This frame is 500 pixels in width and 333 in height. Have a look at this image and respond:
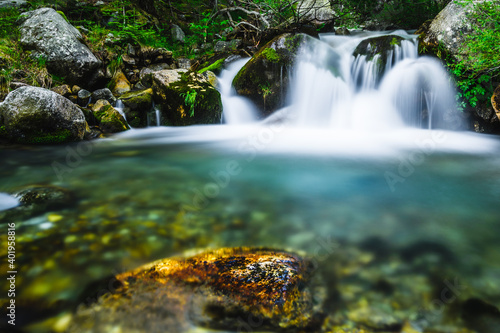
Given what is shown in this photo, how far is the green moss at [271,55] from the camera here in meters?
7.83

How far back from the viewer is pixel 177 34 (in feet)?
41.1

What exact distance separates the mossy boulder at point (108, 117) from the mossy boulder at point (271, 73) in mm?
3598

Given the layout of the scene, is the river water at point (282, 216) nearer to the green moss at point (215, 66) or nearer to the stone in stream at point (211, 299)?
the stone in stream at point (211, 299)

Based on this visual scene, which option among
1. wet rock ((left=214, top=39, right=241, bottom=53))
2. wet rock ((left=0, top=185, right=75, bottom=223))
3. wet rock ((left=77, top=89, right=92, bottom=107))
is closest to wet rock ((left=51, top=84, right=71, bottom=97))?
wet rock ((left=77, top=89, right=92, bottom=107))

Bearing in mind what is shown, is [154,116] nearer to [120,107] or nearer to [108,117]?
[120,107]

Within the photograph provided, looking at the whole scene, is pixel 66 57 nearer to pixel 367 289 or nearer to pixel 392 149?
pixel 392 149

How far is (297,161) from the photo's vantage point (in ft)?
14.0

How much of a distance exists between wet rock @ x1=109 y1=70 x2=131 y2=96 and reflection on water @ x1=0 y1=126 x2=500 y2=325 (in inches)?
165

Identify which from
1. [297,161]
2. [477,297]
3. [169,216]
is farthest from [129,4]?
[477,297]

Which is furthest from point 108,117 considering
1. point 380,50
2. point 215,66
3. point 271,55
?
point 380,50

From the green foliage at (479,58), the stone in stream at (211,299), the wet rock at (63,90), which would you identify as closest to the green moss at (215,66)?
the wet rock at (63,90)

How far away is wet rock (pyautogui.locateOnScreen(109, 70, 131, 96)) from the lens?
8.43 m

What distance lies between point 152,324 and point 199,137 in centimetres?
543

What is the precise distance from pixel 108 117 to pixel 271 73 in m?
4.54
